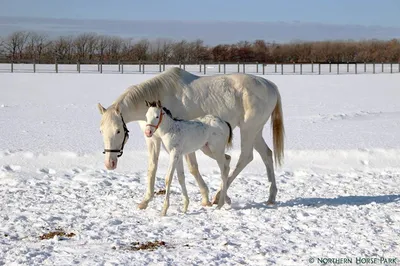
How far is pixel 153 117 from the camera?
590 cm

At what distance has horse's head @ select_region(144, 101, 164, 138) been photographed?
5895mm

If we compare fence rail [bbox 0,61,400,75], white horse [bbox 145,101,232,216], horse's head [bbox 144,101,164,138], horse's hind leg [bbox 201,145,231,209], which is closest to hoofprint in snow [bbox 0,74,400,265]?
horse's hind leg [bbox 201,145,231,209]

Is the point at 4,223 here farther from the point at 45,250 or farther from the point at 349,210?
the point at 349,210

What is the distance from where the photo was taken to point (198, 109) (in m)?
6.66

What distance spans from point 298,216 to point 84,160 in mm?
4105

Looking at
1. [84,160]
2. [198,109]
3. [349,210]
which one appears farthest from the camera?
[84,160]

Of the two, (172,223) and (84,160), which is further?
(84,160)

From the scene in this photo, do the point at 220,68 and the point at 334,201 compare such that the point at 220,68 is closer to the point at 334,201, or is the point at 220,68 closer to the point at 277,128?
the point at 277,128

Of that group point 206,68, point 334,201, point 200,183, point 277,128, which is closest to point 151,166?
point 200,183

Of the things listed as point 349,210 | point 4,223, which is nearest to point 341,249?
point 349,210

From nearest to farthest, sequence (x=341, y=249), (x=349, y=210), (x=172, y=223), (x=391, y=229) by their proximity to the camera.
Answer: (x=341, y=249)
(x=391, y=229)
(x=172, y=223)
(x=349, y=210)

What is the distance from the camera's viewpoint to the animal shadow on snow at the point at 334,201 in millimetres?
6555

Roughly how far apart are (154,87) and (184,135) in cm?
71

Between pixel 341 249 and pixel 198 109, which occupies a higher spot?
pixel 198 109
